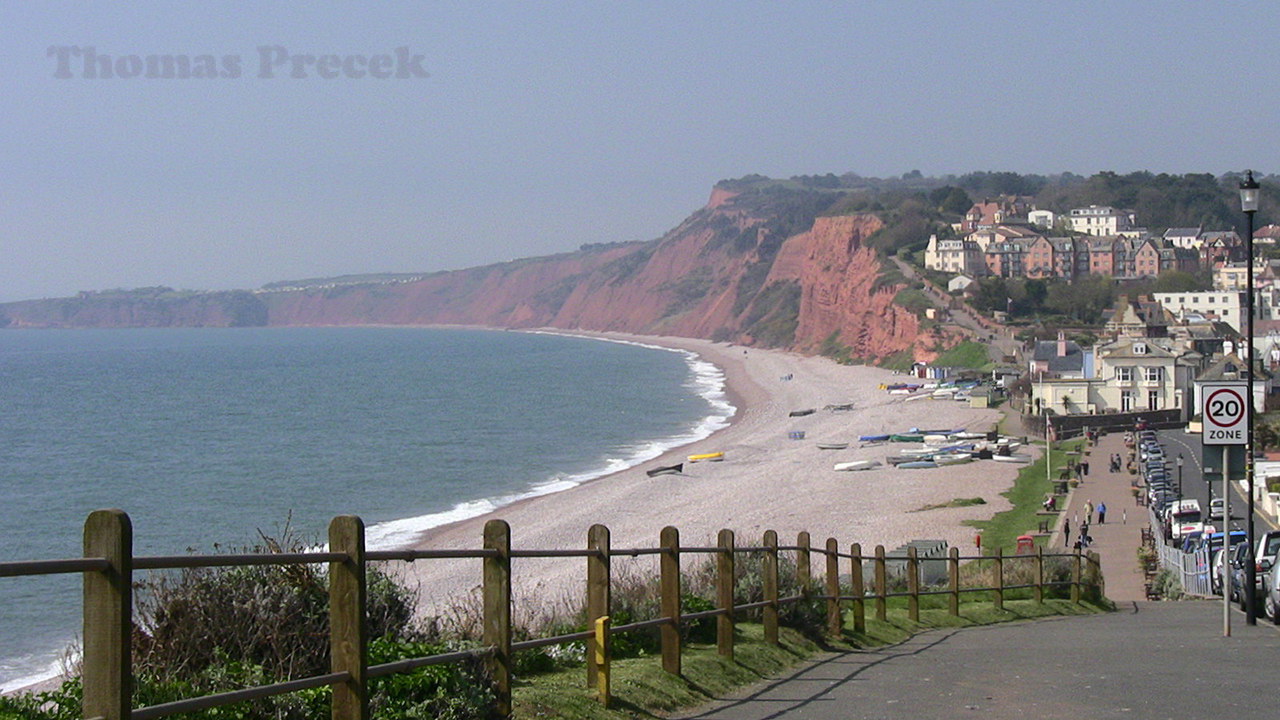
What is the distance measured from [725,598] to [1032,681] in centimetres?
234

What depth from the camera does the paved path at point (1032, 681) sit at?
8492 mm

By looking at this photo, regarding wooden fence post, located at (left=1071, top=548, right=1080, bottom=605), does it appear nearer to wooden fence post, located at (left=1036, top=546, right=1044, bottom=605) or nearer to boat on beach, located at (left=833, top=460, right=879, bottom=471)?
wooden fence post, located at (left=1036, top=546, right=1044, bottom=605)

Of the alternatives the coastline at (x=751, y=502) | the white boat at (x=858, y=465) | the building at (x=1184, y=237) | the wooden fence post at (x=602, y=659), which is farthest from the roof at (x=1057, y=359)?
the building at (x=1184, y=237)

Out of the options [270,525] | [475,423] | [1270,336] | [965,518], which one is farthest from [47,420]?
[1270,336]

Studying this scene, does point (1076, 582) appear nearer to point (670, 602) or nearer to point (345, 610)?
point (670, 602)

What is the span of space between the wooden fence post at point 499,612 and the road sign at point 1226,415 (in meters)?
9.29

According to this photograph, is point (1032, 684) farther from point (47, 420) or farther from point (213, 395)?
point (213, 395)

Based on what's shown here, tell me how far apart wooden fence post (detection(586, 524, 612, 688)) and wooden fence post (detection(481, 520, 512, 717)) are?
3.38 ft

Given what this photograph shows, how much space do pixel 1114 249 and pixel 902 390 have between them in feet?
263

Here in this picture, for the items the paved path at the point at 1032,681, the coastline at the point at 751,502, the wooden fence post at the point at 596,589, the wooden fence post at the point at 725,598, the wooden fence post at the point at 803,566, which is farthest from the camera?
the coastline at the point at 751,502

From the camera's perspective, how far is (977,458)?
204 feet

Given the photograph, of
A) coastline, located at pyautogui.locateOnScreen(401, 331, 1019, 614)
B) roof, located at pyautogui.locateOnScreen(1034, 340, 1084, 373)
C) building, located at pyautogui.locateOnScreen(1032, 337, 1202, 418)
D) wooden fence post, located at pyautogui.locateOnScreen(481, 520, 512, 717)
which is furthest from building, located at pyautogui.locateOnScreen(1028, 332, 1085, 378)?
wooden fence post, located at pyautogui.locateOnScreen(481, 520, 512, 717)

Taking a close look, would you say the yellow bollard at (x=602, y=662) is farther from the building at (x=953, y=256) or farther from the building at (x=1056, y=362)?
the building at (x=953, y=256)

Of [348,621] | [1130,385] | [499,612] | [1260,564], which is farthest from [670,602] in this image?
[1130,385]
